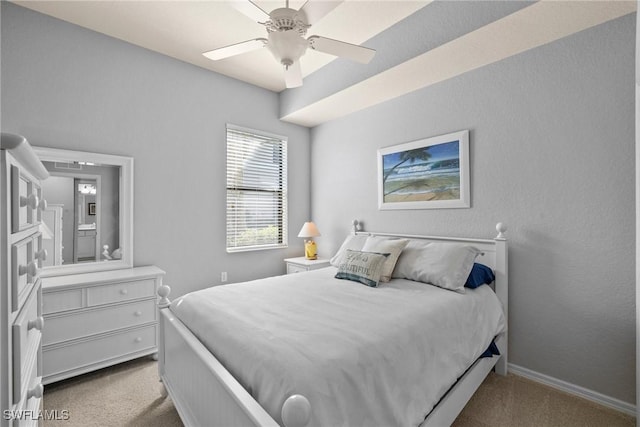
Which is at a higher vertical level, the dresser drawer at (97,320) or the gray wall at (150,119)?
the gray wall at (150,119)

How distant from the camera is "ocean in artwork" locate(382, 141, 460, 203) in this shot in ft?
9.05

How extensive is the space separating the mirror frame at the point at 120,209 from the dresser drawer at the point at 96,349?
0.62m

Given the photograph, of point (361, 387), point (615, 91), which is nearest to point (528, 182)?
point (615, 91)

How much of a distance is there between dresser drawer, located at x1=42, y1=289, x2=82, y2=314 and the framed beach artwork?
9.10 feet

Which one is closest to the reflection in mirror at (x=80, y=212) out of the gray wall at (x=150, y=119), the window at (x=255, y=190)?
the gray wall at (x=150, y=119)

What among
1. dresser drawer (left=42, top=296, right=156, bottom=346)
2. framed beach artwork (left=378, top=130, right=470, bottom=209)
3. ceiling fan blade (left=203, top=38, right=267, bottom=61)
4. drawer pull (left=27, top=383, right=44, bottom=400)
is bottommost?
dresser drawer (left=42, top=296, right=156, bottom=346)

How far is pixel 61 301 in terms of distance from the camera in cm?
223

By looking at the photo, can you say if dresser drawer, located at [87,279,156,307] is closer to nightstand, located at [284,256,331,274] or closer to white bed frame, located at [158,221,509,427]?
white bed frame, located at [158,221,509,427]

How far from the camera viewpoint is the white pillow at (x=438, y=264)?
2189 millimetres

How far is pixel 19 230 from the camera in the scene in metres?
0.96

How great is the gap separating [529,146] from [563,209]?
1.70ft

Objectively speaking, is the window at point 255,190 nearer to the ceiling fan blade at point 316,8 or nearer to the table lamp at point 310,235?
the table lamp at point 310,235

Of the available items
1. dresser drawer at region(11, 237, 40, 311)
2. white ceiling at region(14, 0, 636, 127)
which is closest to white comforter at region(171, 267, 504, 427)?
dresser drawer at region(11, 237, 40, 311)

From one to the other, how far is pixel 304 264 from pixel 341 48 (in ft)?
7.76
